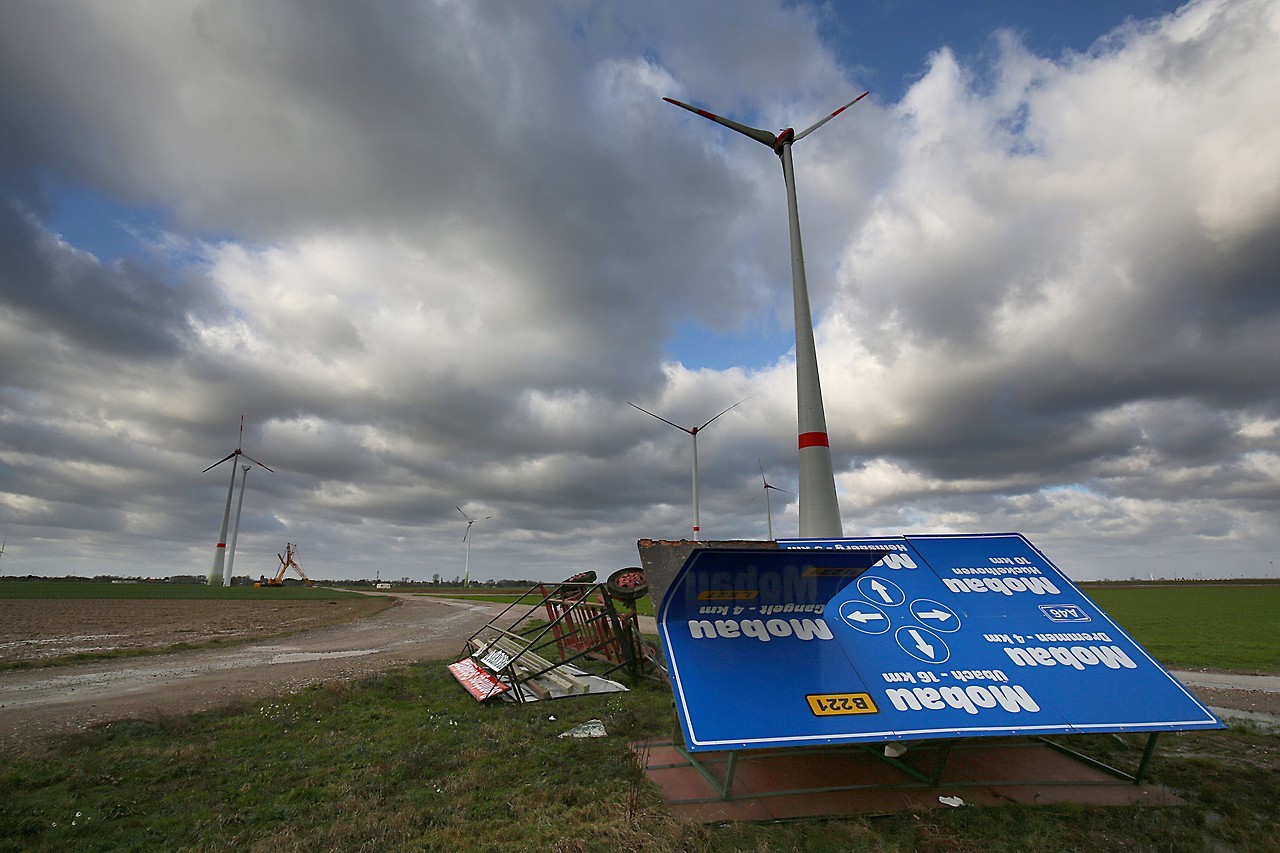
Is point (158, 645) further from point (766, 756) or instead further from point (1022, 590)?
point (1022, 590)

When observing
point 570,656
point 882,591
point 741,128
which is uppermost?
point 741,128

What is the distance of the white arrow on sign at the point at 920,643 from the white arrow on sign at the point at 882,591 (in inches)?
25.1

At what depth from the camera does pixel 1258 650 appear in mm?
26469

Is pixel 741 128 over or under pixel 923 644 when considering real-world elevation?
over

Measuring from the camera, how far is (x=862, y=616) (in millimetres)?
9125

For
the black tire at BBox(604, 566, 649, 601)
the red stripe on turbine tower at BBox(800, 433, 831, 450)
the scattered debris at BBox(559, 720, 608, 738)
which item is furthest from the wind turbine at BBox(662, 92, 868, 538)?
the scattered debris at BBox(559, 720, 608, 738)

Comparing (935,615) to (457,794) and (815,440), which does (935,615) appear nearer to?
(457,794)

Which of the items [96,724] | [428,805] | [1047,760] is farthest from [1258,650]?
[96,724]

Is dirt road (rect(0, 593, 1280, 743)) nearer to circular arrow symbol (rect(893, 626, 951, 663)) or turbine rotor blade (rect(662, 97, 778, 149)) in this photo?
circular arrow symbol (rect(893, 626, 951, 663))

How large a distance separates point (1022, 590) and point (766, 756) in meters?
5.09

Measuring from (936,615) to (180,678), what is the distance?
22418mm

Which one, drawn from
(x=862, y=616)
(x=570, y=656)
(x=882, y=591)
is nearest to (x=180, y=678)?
(x=570, y=656)

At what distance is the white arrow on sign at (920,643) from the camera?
8.63m

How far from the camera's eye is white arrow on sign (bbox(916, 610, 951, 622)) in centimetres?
935
